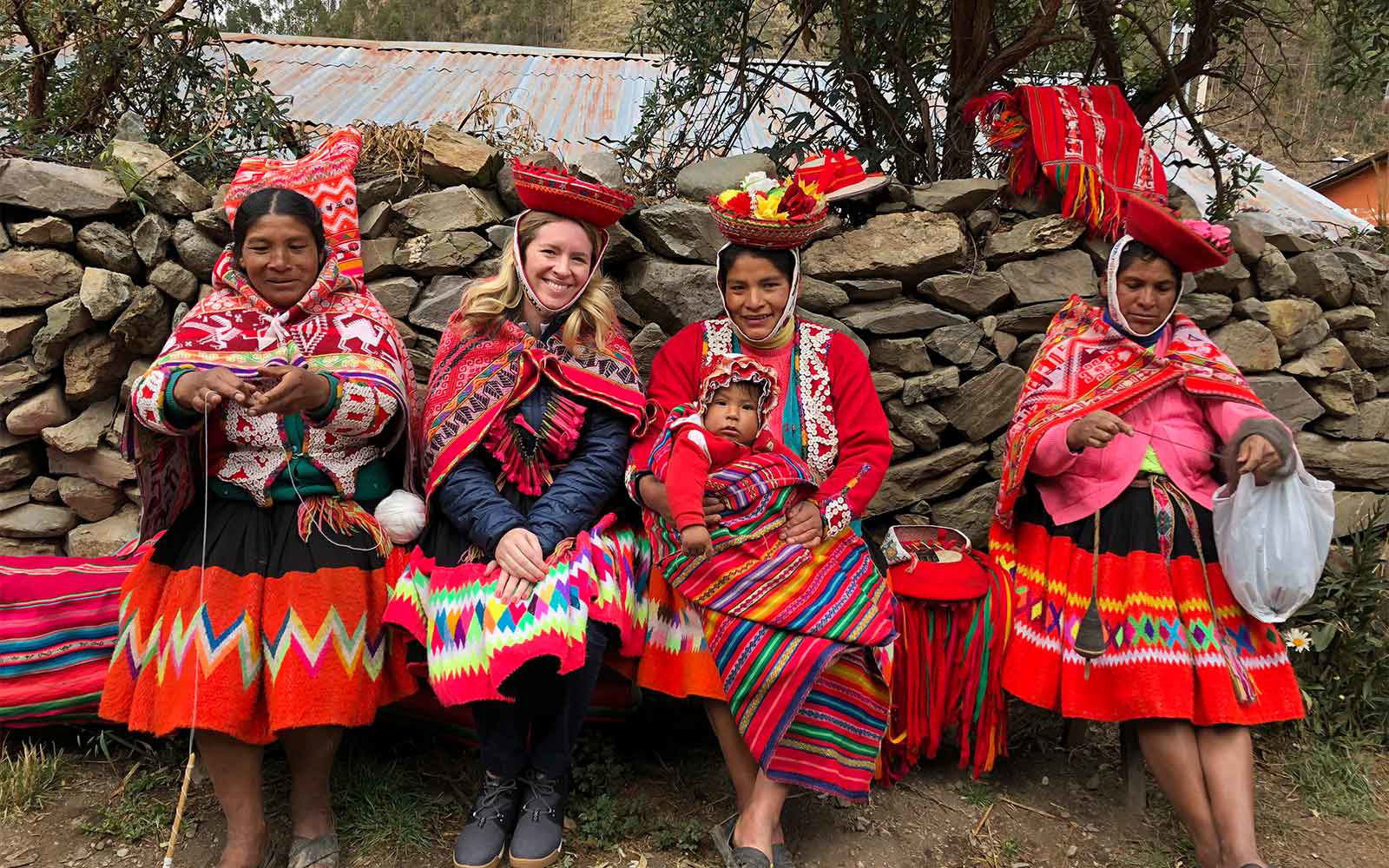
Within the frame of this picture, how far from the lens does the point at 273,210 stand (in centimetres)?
261

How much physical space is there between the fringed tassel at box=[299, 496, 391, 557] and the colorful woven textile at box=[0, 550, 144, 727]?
727mm

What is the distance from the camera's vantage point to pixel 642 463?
2.70 metres

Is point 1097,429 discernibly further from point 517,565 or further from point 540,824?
point 540,824

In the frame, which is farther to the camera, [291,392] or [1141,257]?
[1141,257]

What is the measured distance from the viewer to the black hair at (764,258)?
2.87 meters

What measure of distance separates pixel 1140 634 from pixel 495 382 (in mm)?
1868

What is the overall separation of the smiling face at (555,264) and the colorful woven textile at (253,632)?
2.78ft

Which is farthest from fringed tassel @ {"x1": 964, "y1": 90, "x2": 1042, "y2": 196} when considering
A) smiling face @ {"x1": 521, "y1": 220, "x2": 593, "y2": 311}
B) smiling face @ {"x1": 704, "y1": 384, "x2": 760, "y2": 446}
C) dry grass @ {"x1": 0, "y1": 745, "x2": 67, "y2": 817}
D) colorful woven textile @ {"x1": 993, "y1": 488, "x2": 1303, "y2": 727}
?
dry grass @ {"x1": 0, "y1": 745, "x2": 67, "y2": 817}

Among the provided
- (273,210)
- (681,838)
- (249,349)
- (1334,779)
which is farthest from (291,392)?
(1334,779)

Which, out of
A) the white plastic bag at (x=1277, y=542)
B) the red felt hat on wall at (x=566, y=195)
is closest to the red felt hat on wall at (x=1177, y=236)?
the white plastic bag at (x=1277, y=542)

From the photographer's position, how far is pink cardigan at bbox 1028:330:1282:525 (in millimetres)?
2760

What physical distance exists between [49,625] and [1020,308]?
11.0 feet

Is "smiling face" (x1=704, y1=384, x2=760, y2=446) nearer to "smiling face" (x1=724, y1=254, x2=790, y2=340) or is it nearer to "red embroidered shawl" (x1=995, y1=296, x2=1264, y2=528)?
"smiling face" (x1=724, y1=254, x2=790, y2=340)

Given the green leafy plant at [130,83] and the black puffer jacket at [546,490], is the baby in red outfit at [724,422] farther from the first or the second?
the green leafy plant at [130,83]
